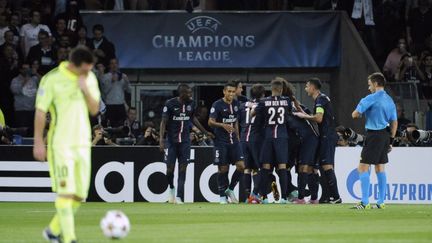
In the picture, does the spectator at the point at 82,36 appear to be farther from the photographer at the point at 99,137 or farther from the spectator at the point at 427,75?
the spectator at the point at 427,75

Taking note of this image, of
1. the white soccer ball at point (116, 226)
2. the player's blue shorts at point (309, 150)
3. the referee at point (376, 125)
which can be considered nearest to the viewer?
the white soccer ball at point (116, 226)

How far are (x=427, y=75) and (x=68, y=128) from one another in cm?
1971

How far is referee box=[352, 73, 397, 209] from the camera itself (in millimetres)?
20469

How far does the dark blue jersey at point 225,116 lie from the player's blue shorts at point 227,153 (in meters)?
0.10

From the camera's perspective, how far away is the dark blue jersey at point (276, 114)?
76.8 feet

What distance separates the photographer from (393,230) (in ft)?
52.0

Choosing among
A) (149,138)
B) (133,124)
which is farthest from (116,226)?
(133,124)

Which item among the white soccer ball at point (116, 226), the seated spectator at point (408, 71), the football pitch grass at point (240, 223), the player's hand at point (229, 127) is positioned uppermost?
the seated spectator at point (408, 71)

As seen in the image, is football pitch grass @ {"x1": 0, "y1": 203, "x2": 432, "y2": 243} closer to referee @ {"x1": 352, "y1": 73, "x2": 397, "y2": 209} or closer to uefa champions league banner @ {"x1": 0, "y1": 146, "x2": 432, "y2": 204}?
referee @ {"x1": 352, "y1": 73, "x2": 397, "y2": 209}

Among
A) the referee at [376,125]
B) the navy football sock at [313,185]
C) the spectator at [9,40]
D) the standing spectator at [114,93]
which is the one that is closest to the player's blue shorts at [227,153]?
the navy football sock at [313,185]

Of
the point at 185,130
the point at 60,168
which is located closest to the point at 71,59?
the point at 60,168

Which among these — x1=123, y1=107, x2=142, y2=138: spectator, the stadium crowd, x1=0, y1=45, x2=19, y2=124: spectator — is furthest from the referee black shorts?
x1=0, y1=45, x2=19, y2=124: spectator

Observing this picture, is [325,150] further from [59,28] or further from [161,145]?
[59,28]

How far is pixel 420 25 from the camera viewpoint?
106 ft
